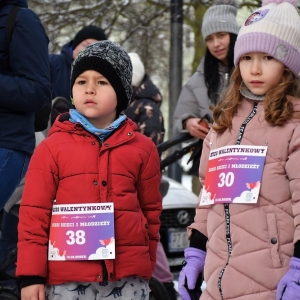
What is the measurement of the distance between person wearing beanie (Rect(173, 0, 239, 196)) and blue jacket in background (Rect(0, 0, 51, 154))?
53.6 inches

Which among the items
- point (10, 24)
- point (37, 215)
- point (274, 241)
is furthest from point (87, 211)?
point (10, 24)

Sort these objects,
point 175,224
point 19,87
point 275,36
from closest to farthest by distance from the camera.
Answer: point 275,36
point 19,87
point 175,224

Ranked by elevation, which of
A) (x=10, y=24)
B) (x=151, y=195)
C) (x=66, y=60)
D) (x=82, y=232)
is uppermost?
(x=66, y=60)

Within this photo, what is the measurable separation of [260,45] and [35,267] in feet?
4.13

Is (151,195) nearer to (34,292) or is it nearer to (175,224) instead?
(34,292)

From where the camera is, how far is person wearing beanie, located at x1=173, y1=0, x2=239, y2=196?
5312mm

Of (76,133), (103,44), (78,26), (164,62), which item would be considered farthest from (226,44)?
(164,62)

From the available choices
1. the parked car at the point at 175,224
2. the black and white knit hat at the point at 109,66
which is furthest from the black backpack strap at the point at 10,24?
the parked car at the point at 175,224

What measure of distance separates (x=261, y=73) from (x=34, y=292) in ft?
4.13

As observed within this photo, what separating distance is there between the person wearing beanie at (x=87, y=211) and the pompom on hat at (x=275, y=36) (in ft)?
2.16

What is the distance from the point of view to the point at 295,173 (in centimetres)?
299

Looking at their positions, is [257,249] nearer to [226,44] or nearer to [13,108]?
[13,108]

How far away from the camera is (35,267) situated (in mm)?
3355

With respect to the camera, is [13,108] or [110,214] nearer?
[110,214]
